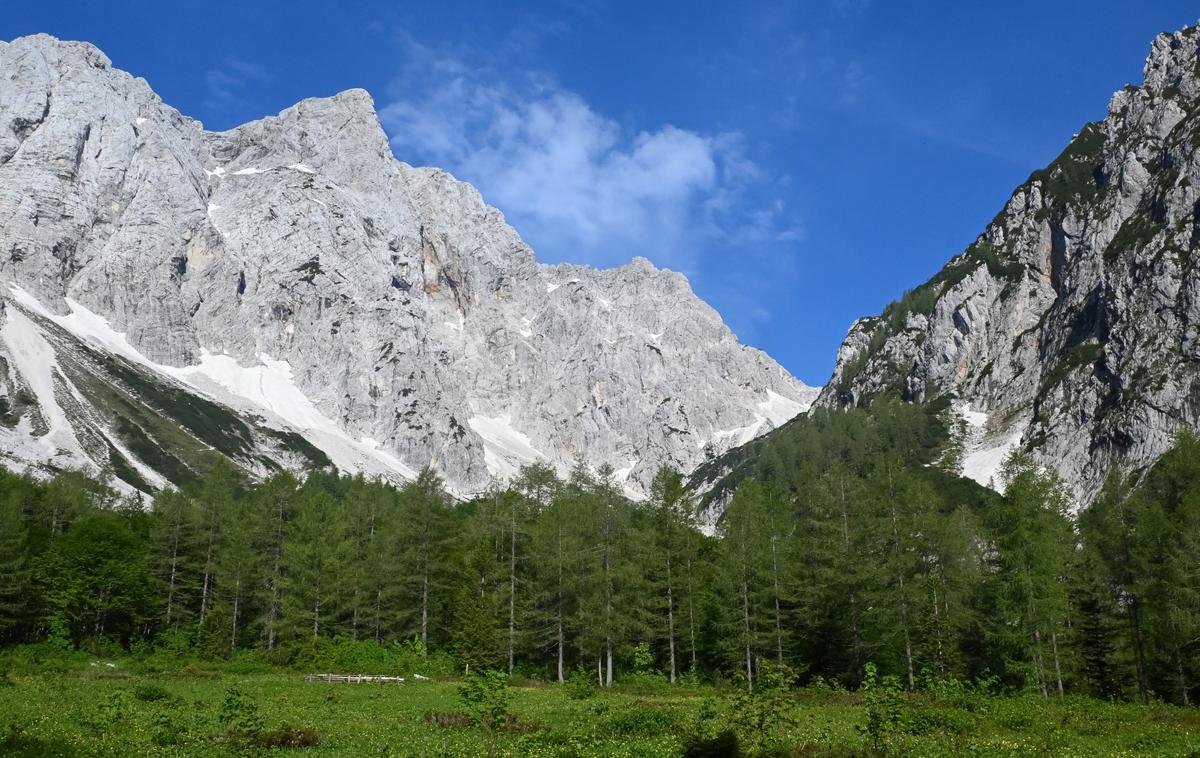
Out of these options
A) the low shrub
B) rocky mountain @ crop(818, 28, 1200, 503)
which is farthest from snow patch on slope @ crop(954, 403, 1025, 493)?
the low shrub

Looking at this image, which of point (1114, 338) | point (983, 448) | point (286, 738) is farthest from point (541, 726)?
point (983, 448)

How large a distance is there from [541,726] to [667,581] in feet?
86.6

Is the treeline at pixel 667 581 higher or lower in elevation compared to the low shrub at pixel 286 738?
higher

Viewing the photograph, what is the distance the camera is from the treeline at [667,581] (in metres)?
43.6

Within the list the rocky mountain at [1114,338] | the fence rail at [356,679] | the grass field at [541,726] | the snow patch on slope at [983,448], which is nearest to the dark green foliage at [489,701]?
the grass field at [541,726]

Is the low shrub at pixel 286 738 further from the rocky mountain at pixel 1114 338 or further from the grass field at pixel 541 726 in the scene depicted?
the rocky mountain at pixel 1114 338

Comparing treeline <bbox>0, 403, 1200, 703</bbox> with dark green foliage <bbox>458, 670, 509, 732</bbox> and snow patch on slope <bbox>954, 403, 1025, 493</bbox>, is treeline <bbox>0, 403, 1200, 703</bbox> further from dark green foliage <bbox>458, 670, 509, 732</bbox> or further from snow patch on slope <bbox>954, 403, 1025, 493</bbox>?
snow patch on slope <bbox>954, 403, 1025, 493</bbox>

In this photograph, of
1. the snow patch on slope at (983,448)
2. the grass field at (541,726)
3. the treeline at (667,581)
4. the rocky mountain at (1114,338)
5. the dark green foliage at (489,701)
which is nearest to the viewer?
the grass field at (541,726)

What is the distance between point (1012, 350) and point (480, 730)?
195372 mm

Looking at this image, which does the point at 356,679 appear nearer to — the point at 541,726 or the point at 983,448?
the point at 541,726

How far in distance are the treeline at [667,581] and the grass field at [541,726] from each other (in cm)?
1056

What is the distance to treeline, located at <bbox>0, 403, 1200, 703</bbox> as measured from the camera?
4359 centimetres

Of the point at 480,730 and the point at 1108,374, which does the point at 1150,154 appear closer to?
the point at 1108,374

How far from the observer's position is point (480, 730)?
2352cm
